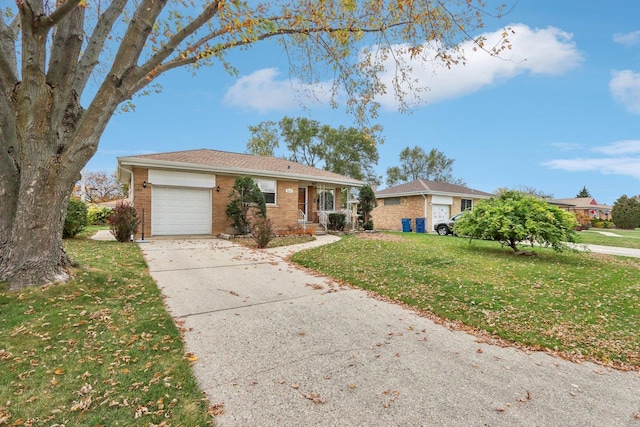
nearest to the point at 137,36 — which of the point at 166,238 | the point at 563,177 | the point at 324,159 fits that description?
the point at 166,238

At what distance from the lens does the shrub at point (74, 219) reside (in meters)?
11.0

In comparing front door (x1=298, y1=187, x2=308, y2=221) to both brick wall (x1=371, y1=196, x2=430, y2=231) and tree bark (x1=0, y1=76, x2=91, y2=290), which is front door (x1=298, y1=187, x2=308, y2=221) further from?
tree bark (x1=0, y1=76, x2=91, y2=290)

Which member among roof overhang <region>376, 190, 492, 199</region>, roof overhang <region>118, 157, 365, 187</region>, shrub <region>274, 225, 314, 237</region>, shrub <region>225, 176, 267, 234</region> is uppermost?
roof overhang <region>118, 157, 365, 187</region>

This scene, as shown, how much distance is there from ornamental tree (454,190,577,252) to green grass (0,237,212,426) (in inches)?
353

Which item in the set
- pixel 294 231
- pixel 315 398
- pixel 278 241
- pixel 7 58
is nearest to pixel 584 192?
pixel 294 231

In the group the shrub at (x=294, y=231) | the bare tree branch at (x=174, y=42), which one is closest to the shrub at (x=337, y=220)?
the shrub at (x=294, y=231)

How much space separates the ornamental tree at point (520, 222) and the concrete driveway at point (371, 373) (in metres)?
6.00

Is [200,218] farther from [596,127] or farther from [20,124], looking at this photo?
[596,127]

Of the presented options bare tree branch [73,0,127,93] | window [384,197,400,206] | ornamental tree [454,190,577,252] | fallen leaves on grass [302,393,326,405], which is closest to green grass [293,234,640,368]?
ornamental tree [454,190,577,252]

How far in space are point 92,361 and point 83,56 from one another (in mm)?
5068

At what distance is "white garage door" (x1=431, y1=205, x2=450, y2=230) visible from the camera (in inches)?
895

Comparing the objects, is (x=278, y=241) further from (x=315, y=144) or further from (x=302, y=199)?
(x=315, y=144)

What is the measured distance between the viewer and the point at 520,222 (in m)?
9.11

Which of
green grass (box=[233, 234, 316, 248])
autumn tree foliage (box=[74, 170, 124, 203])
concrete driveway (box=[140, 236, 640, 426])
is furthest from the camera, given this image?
autumn tree foliage (box=[74, 170, 124, 203])
